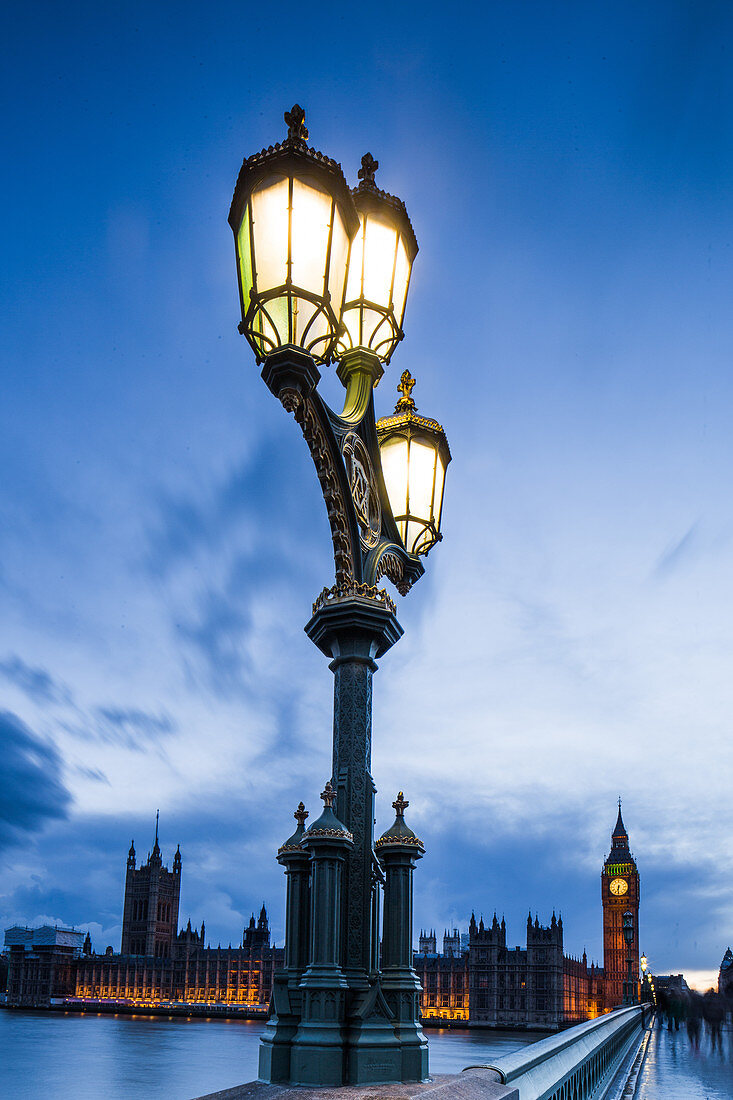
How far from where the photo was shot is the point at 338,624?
4809 mm

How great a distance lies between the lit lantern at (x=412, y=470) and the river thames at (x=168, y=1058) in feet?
32.2

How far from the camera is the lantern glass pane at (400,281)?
538cm

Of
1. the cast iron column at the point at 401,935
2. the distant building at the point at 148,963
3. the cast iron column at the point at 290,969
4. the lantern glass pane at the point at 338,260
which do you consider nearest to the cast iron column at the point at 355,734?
the cast iron column at the point at 401,935

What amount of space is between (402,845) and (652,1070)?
13.2 m

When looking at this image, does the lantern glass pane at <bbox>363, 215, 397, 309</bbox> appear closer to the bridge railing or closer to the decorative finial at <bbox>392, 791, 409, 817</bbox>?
the decorative finial at <bbox>392, 791, 409, 817</bbox>

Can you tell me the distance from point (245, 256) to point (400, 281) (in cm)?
120

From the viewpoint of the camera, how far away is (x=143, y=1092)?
57250mm

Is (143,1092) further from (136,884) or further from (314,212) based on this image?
(136,884)

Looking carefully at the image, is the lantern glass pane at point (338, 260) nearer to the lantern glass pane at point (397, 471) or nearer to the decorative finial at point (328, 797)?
the lantern glass pane at point (397, 471)

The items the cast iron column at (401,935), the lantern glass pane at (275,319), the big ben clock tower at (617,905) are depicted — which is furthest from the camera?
the big ben clock tower at (617,905)

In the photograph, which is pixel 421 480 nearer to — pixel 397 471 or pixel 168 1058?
pixel 397 471

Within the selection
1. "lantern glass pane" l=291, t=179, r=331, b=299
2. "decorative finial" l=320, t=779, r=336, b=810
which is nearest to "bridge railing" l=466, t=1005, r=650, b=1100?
"decorative finial" l=320, t=779, r=336, b=810

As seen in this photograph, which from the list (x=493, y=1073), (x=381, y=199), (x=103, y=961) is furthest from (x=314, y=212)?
(x=103, y=961)

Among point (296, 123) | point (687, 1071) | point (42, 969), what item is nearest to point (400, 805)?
point (296, 123)
